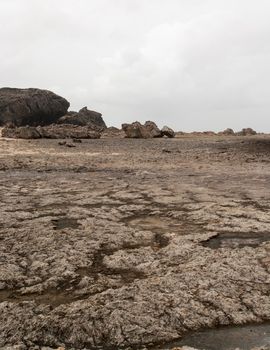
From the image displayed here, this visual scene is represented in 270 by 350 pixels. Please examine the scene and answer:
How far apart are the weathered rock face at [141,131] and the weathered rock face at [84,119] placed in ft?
25.6

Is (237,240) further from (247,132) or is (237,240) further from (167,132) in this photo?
(247,132)

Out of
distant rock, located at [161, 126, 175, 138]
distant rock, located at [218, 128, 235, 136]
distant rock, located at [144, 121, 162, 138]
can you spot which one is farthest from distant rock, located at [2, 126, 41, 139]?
distant rock, located at [218, 128, 235, 136]

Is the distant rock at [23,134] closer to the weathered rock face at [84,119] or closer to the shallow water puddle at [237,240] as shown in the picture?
the weathered rock face at [84,119]

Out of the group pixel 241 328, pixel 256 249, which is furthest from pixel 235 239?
pixel 241 328

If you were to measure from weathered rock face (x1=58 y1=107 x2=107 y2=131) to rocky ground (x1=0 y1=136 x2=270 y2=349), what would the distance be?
88.6ft

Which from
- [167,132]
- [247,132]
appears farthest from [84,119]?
[247,132]

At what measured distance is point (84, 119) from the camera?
124 feet

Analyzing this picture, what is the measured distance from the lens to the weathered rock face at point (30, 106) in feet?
115

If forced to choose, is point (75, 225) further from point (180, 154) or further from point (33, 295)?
point (180, 154)

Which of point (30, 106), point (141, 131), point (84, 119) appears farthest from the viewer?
point (84, 119)

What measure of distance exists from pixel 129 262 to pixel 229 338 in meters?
1.46

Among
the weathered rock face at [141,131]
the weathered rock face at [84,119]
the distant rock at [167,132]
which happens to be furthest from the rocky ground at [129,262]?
the weathered rock face at [84,119]

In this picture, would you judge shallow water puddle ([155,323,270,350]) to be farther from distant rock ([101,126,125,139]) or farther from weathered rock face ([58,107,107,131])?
weathered rock face ([58,107,107,131])

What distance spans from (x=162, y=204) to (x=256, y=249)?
244 cm
